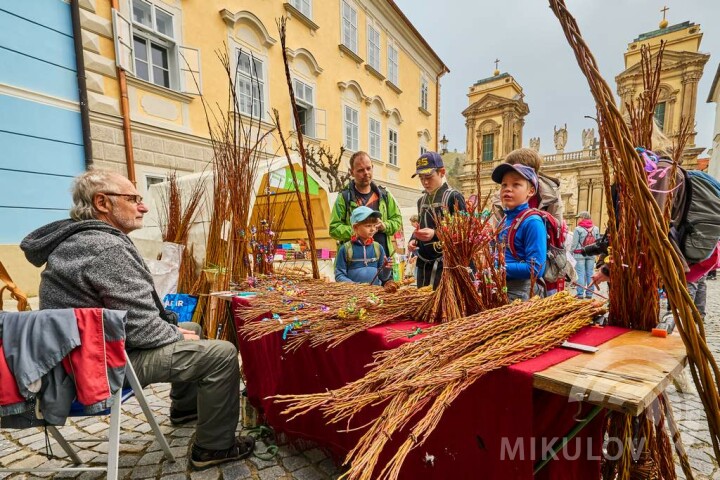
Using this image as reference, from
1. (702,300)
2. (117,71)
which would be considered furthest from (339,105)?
(702,300)

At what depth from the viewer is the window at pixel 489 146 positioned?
80.7ft

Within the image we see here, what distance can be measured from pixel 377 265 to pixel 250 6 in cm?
775

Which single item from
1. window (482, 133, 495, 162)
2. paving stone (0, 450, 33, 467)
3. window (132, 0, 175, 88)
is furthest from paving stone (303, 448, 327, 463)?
window (482, 133, 495, 162)

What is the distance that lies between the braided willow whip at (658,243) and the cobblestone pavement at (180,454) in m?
1.54

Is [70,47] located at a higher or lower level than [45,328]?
higher

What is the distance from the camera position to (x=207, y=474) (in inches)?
67.1

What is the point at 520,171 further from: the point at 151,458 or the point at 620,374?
the point at 151,458

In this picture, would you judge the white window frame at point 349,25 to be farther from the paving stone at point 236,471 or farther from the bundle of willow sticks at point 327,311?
the paving stone at point 236,471

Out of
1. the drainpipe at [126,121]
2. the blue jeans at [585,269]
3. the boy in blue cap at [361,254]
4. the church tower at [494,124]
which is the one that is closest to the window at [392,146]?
the blue jeans at [585,269]

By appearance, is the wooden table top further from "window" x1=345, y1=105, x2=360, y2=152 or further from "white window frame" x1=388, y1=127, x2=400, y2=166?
"white window frame" x1=388, y1=127, x2=400, y2=166

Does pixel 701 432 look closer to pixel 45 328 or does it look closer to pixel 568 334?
pixel 568 334

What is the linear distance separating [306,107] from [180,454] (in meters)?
9.10

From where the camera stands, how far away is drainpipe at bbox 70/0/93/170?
4.82m

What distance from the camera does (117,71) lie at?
5.24 meters
